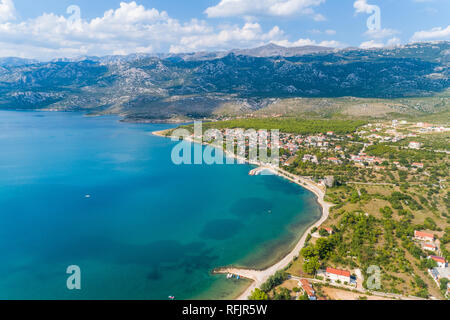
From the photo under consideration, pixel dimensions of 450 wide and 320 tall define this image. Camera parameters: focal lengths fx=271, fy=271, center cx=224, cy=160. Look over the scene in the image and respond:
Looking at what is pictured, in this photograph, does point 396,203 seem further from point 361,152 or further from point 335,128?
point 335,128

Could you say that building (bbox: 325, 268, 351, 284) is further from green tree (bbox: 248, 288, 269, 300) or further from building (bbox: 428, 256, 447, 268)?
building (bbox: 428, 256, 447, 268)

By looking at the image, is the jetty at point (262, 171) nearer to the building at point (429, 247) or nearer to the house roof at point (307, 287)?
the building at point (429, 247)

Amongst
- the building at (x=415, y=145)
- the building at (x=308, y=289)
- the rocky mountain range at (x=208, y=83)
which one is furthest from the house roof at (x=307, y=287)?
the rocky mountain range at (x=208, y=83)

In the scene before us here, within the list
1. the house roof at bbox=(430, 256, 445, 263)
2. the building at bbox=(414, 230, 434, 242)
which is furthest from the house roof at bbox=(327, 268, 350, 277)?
the building at bbox=(414, 230, 434, 242)

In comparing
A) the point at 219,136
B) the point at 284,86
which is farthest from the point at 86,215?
the point at 284,86

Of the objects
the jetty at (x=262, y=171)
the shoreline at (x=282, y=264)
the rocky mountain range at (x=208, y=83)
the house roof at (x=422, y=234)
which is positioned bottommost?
the shoreline at (x=282, y=264)

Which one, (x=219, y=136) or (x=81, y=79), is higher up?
(x=81, y=79)
